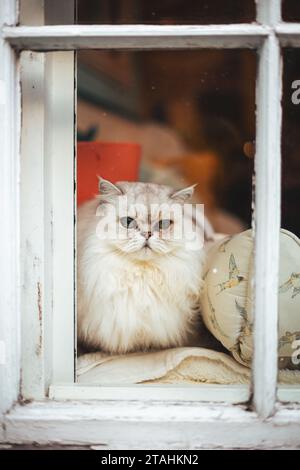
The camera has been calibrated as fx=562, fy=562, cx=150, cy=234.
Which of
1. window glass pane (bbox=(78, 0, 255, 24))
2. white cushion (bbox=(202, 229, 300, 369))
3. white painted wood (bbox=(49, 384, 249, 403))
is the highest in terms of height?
window glass pane (bbox=(78, 0, 255, 24))

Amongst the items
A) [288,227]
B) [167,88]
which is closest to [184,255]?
[288,227]

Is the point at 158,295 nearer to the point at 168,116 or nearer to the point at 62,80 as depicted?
the point at 62,80

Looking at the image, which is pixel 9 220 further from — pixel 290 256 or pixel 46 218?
pixel 290 256

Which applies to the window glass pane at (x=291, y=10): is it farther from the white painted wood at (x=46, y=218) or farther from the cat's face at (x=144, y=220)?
the cat's face at (x=144, y=220)

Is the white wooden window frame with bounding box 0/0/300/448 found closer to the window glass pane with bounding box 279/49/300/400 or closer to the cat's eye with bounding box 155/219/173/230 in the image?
the window glass pane with bounding box 279/49/300/400

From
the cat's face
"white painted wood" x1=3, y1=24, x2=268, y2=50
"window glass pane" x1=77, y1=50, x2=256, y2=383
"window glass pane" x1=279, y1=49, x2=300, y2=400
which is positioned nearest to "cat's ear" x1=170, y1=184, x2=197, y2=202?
the cat's face

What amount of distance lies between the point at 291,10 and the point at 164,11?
0.53m

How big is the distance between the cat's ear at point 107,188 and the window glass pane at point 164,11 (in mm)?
484

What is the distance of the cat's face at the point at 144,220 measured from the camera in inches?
67.2

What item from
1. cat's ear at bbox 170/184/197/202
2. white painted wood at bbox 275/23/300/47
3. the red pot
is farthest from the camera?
cat's ear at bbox 170/184/197/202

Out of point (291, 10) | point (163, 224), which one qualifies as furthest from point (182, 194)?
point (291, 10)

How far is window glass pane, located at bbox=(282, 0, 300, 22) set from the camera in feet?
3.53

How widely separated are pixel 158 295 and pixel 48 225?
1.72 ft

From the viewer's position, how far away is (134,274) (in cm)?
167
